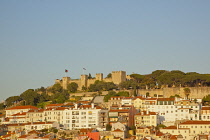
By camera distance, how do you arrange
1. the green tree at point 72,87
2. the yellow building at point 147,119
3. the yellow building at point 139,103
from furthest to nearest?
the green tree at point 72,87 → the yellow building at point 139,103 → the yellow building at point 147,119

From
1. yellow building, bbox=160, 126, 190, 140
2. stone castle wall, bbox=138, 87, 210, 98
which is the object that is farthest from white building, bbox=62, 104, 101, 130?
stone castle wall, bbox=138, 87, 210, 98

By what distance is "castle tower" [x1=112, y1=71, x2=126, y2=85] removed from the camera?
81938 mm

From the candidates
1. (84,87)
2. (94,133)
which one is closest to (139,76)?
(84,87)

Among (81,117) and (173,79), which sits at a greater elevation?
(173,79)

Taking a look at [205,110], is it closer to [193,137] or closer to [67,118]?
[193,137]

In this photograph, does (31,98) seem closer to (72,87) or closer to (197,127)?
(72,87)

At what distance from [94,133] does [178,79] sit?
25584mm

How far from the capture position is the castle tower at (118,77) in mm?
81938

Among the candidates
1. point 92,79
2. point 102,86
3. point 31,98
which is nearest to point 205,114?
point 102,86

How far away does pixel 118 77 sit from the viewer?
82188 mm

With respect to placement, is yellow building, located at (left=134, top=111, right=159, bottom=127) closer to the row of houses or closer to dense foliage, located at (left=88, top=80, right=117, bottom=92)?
the row of houses

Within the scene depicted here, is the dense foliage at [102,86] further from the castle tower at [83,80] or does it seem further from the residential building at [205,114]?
the residential building at [205,114]

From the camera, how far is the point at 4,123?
6831 cm

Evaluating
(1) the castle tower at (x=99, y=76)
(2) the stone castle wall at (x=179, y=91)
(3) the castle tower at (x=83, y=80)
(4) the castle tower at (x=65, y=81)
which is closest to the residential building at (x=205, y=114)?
(2) the stone castle wall at (x=179, y=91)
